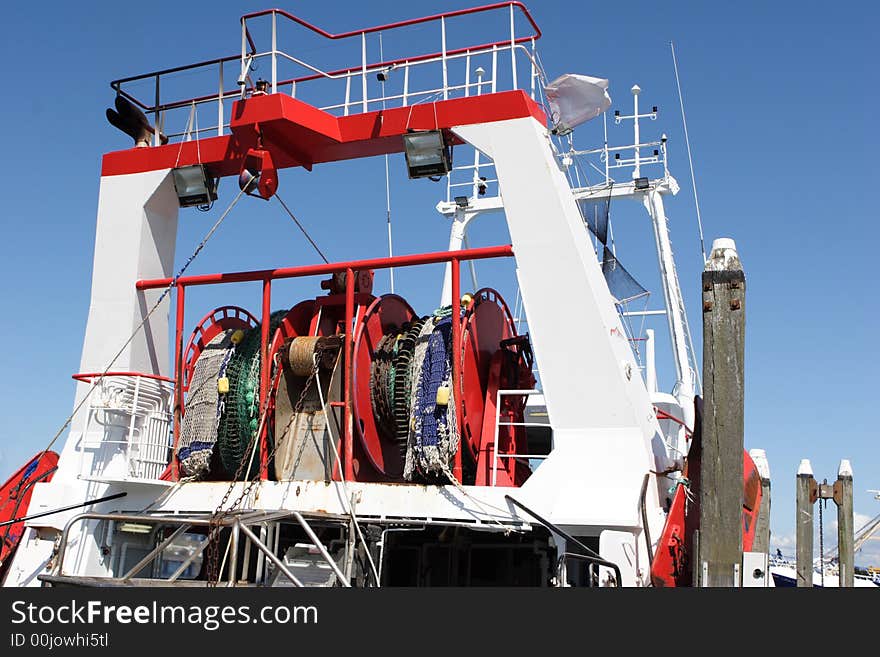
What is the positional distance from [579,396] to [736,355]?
9.14 ft

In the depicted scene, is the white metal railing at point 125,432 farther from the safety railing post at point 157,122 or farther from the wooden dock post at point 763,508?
the wooden dock post at point 763,508

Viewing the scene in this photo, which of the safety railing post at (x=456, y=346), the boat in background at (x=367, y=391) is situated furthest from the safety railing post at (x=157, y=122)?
the safety railing post at (x=456, y=346)

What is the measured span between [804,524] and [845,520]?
0.60 m

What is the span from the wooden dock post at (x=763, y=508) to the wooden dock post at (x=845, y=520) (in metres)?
1.09

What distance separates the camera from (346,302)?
40.6 feet

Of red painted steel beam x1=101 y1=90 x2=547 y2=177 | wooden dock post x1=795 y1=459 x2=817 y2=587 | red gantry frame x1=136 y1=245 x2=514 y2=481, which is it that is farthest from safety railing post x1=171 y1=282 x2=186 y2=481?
wooden dock post x1=795 y1=459 x2=817 y2=587

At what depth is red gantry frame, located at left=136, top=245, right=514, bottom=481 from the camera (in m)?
11.3

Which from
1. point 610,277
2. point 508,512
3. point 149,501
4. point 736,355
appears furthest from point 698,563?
point 610,277

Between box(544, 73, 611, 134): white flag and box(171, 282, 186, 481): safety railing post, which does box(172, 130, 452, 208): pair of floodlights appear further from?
box(171, 282, 186, 481): safety railing post

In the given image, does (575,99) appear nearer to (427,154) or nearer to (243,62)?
(427,154)

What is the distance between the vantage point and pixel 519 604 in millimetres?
6430

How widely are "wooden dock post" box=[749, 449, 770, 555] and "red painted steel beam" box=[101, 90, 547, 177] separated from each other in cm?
727

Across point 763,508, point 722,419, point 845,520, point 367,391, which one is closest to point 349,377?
point 367,391

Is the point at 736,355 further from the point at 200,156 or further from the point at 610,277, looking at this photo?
the point at 610,277
